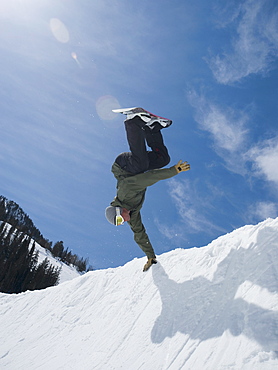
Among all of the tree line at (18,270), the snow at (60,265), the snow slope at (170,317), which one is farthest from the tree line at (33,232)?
the snow slope at (170,317)

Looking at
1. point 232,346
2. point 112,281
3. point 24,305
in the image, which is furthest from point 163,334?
point 24,305

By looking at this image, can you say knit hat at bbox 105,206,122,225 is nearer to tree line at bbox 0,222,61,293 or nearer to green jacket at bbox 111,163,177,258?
green jacket at bbox 111,163,177,258

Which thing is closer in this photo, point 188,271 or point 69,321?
point 188,271

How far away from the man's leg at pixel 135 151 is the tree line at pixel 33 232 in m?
113

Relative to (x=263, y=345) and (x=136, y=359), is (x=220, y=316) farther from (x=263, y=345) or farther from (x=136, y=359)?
(x=136, y=359)

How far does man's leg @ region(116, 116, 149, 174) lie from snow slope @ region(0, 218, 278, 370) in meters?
2.60

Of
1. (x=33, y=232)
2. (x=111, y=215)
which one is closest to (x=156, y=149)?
(x=111, y=215)

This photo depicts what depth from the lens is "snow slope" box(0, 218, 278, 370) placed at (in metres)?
3.08

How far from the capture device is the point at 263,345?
2736 millimetres

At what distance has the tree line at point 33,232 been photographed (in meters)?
114

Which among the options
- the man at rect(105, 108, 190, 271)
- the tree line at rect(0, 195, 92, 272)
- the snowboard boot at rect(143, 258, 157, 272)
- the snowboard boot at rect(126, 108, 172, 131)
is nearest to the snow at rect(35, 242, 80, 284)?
the tree line at rect(0, 195, 92, 272)

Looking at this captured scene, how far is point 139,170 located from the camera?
6109 mm

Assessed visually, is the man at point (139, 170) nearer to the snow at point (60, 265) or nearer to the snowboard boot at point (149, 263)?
the snowboard boot at point (149, 263)

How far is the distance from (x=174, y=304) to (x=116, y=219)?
7.59ft
